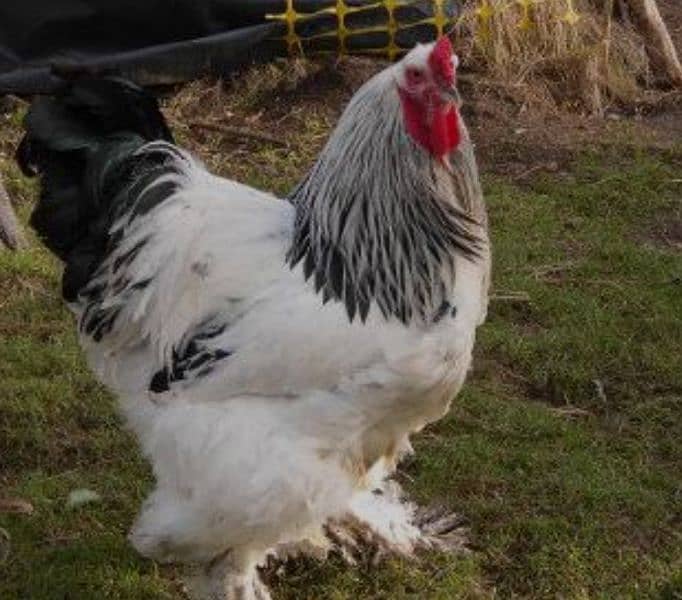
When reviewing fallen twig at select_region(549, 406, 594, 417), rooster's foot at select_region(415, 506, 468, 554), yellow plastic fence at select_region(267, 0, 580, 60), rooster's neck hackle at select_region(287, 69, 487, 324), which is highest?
rooster's neck hackle at select_region(287, 69, 487, 324)

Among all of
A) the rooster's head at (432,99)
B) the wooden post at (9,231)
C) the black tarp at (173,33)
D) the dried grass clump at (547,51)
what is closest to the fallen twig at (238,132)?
the black tarp at (173,33)

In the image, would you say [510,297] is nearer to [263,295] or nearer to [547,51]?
[263,295]

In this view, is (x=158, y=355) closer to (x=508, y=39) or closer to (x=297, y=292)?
(x=297, y=292)

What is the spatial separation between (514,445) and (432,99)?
1.60 m

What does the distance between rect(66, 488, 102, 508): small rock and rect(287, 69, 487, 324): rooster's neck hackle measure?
1212 mm

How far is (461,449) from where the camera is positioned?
430 cm

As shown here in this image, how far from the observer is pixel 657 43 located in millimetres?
7738

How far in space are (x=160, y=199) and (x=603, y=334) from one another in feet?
7.29

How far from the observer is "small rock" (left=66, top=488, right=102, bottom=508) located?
400 cm

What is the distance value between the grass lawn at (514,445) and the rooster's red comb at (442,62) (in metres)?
1.48

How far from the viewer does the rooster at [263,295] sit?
3.14 m

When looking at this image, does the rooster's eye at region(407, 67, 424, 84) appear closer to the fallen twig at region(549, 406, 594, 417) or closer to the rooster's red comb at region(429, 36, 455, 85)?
the rooster's red comb at region(429, 36, 455, 85)

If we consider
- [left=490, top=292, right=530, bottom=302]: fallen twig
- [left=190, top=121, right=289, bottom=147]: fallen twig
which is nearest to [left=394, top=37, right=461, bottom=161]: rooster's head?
[left=490, top=292, right=530, bottom=302]: fallen twig

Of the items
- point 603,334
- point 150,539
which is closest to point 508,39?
point 603,334
